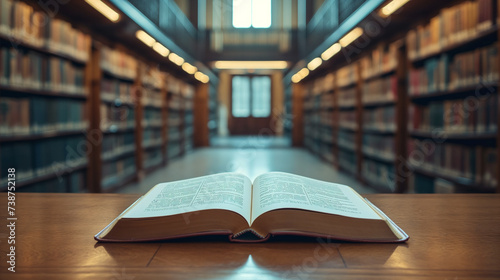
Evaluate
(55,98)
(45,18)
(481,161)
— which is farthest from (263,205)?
(55,98)

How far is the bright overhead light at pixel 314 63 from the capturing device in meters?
6.79

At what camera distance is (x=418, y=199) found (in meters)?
1.09

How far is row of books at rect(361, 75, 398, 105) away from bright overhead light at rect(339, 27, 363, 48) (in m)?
0.59

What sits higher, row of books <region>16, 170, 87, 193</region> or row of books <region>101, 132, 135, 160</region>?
row of books <region>101, 132, 135, 160</region>

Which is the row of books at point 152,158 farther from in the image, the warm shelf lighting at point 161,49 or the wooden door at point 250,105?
the wooden door at point 250,105

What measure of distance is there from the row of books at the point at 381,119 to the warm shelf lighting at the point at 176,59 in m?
3.00

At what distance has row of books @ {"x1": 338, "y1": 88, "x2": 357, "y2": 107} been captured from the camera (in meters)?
6.10

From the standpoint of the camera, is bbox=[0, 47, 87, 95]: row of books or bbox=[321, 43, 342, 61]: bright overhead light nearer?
bbox=[0, 47, 87, 95]: row of books

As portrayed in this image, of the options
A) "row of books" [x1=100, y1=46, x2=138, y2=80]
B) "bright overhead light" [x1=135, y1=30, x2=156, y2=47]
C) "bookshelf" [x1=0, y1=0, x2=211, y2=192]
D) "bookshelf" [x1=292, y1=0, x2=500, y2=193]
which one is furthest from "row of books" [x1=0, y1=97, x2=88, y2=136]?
Result: "bookshelf" [x1=292, y1=0, x2=500, y2=193]

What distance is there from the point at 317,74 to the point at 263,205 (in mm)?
8326

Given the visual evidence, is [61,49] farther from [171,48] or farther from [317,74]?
[317,74]

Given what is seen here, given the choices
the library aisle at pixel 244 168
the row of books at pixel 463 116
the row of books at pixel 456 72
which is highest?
the row of books at pixel 456 72

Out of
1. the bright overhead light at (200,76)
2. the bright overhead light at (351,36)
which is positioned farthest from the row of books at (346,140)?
the bright overhead light at (200,76)

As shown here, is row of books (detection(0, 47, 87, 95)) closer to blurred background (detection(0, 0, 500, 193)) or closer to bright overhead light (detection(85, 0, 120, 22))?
blurred background (detection(0, 0, 500, 193))
